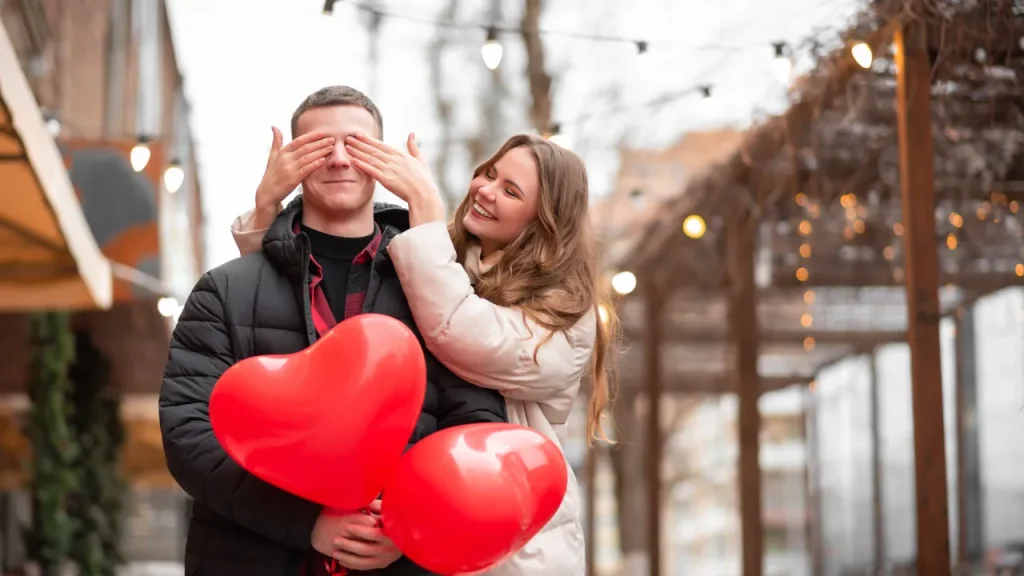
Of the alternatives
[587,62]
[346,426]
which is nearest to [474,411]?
[346,426]

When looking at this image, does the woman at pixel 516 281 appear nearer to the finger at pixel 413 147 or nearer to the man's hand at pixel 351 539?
the finger at pixel 413 147

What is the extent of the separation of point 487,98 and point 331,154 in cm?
1216

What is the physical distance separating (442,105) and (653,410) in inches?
155

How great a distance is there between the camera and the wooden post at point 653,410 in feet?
47.8

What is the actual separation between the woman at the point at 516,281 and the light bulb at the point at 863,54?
419 cm

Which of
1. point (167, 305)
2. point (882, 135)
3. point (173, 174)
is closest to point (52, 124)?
point (173, 174)

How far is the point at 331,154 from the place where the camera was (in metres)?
2.83

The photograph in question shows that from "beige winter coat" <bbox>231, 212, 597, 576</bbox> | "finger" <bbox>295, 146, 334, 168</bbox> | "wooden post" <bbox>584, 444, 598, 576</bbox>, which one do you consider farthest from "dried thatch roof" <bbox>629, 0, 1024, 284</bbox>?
"wooden post" <bbox>584, 444, 598, 576</bbox>

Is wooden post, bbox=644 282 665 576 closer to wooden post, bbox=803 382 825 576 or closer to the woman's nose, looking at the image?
wooden post, bbox=803 382 825 576

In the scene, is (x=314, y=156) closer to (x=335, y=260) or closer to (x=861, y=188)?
(x=335, y=260)

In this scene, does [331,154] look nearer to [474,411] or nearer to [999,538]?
[474,411]

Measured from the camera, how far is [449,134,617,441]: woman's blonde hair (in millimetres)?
3092

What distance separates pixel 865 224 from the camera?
13.0m

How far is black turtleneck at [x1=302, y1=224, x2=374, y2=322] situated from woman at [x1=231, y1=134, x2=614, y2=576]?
104mm
